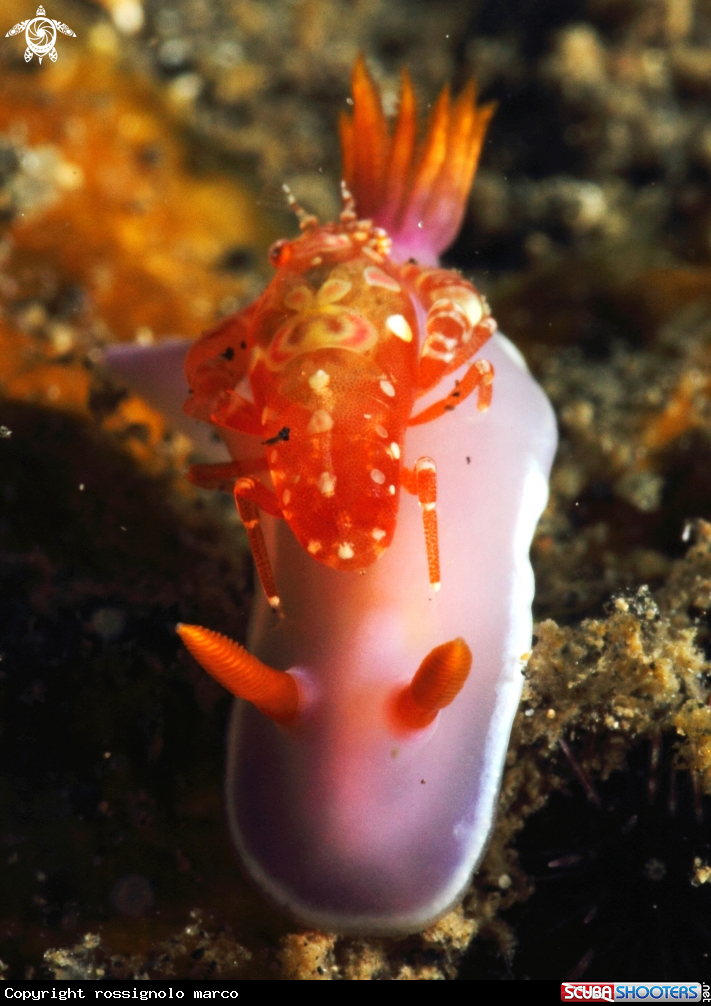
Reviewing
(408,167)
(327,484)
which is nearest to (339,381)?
(327,484)

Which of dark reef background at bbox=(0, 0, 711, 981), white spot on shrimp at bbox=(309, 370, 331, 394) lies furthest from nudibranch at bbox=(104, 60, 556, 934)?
dark reef background at bbox=(0, 0, 711, 981)

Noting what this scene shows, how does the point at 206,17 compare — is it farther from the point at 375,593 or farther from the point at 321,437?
the point at 375,593

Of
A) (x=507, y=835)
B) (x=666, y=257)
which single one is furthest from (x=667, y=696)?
(x=666, y=257)

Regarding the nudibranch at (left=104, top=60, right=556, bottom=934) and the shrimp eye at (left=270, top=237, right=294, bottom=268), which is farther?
the shrimp eye at (left=270, top=237, right=294, bottom=268)

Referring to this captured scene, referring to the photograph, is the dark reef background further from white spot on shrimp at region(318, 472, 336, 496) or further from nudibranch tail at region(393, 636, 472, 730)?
white spot on shrimp at region(318, 472, 336, 496)

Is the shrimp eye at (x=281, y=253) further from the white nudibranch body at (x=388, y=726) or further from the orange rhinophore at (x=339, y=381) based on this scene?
the white nudibranch body at (x=388, y=726)

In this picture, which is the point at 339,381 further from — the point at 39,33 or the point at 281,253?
the point at 39,33

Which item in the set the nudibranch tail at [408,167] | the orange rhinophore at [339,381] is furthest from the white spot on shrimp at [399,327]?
the nudibranch tail at [408,167]
